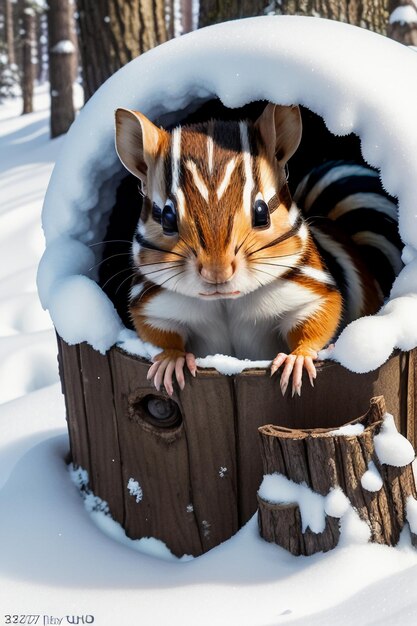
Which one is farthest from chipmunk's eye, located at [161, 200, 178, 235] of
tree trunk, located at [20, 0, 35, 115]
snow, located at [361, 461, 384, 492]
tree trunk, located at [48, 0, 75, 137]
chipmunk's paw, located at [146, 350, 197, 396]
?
tree trunk, located at [20, 0, 35, 115]

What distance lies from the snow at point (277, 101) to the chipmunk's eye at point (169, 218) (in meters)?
0.33

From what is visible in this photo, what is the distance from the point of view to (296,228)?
2.10 m

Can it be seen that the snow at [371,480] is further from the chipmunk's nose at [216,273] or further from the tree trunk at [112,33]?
the tree trunk at [112,33]

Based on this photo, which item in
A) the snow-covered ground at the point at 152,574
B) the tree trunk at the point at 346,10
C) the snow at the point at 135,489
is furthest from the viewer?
the tree trunk at the point at 346,10

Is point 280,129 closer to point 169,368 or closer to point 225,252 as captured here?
point 225,252

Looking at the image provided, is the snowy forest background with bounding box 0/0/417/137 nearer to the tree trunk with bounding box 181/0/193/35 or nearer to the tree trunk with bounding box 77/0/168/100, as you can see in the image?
the tree trunk with bounding box 77/0/168/100

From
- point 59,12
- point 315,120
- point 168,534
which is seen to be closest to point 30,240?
point 315,120

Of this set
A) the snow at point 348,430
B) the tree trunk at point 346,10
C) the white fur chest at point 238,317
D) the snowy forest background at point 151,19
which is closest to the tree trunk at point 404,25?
the snowy forest background at point 151,19

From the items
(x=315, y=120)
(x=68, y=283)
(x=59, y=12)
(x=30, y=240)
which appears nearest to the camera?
(x=68, y=283)

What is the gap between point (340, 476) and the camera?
73.3 inches

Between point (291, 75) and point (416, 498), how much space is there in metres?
1.09

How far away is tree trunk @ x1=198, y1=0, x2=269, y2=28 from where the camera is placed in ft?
12.3

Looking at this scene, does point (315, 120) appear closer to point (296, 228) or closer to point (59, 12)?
point (296, 228)

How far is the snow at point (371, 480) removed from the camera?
73.4 inches
